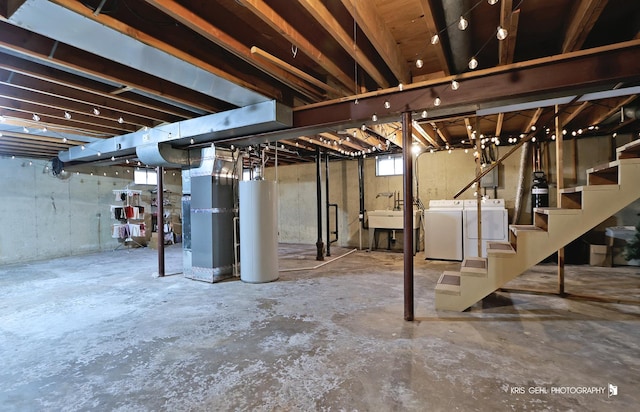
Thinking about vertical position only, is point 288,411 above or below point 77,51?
below

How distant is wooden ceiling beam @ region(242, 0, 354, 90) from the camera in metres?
1.81

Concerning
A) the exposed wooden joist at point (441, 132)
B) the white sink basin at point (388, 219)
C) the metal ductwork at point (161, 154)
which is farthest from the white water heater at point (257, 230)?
the white sink basin at point (388, 219)

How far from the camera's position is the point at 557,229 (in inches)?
116

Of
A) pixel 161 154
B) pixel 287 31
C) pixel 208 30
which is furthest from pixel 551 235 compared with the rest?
pixel 161 154

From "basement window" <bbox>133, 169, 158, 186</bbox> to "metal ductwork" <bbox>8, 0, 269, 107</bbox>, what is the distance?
6960 millimetres

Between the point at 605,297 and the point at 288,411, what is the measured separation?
3.95m

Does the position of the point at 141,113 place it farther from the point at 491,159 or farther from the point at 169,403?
the point at 491,159

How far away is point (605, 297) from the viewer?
11.6 ft

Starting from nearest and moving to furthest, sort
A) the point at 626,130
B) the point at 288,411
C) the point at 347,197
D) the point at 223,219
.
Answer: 1. the point at 288,411
2. the point at 223,219
3. the point at 626,130
4. the point at 347,197

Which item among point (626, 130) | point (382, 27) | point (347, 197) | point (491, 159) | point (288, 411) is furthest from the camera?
point (347, 197)

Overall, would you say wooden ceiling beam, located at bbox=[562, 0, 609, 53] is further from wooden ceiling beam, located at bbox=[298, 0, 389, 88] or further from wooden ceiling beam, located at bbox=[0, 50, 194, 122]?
wooden ceiling beam, located at bbox=[0, 50, 194, 122]

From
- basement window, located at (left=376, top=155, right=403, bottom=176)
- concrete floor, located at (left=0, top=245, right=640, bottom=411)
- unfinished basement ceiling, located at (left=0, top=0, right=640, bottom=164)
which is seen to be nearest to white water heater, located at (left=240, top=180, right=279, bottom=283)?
concrete floor, located at (left=0, top=245, right=640, bottom=411)

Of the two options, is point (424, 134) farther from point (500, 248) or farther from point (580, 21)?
point (580, 21)

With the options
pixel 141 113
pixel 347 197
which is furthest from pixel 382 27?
pixel 347 197
